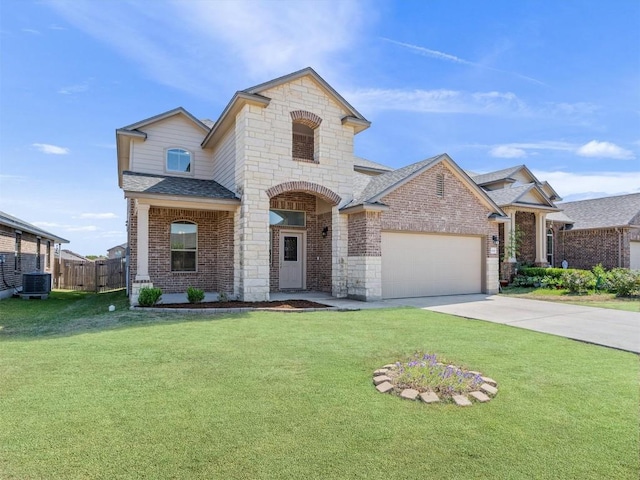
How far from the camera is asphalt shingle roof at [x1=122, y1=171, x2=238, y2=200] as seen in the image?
11.3 meters

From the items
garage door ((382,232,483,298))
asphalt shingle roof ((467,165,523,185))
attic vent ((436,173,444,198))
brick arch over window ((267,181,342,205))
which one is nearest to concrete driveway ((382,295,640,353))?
garage door ((382,232,483,298))

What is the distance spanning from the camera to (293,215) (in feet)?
48.0

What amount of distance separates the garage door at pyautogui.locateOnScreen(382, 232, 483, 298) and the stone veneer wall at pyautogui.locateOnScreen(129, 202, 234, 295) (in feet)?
18.1

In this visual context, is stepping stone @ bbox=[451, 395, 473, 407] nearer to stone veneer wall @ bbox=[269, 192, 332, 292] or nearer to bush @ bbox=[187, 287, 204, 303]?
bush @ bbox=[187, 287, 204, 303]

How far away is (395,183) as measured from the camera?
12.5 metres

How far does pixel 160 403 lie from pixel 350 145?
10960mm

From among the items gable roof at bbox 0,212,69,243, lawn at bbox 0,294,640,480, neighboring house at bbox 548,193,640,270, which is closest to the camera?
lawn at bbox 0,294,640,480

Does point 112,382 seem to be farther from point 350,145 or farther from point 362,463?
point 350,145

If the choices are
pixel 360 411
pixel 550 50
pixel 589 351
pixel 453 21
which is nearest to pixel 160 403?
pixel 360 411

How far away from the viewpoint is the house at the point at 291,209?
11.5m

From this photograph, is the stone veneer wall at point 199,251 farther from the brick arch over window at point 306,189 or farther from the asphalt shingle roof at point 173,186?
the brick arch over window at point 306,189

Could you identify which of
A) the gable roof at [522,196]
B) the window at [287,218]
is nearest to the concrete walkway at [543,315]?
the window at [287,218]

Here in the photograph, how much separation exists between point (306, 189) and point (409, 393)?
9.10 m

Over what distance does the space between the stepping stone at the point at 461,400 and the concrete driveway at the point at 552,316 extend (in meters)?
3.98
